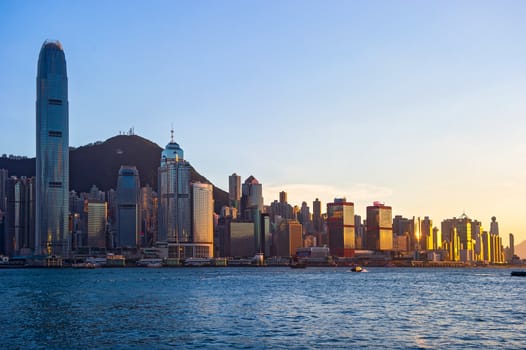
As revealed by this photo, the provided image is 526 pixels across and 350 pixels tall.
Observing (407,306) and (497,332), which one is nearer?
(497,332)

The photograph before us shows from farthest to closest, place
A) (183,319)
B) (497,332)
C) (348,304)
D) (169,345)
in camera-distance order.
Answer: (348,304) → (183,319) → (497,332) → (169,345)

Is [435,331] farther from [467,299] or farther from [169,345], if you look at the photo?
[467,299]

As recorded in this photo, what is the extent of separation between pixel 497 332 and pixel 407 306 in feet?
111

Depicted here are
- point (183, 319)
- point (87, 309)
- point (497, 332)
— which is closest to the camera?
point (497, 332)

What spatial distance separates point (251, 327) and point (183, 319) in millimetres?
13093

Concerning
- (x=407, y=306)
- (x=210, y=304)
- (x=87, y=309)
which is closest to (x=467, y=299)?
(x=407, y=306)

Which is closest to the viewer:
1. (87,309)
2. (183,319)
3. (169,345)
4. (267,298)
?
(169,345)

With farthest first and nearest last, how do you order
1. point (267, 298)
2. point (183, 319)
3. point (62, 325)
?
point (267, 298) < point (183, 319) < point (62, 325)

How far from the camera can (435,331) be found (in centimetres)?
8112

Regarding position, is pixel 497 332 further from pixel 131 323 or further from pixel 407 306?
pixel 131 323

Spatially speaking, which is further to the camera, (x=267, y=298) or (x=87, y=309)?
(x=267, y=298)

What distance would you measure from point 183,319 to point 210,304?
24882 mm

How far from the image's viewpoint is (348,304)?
388 feet

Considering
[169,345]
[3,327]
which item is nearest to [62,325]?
[3,327]
